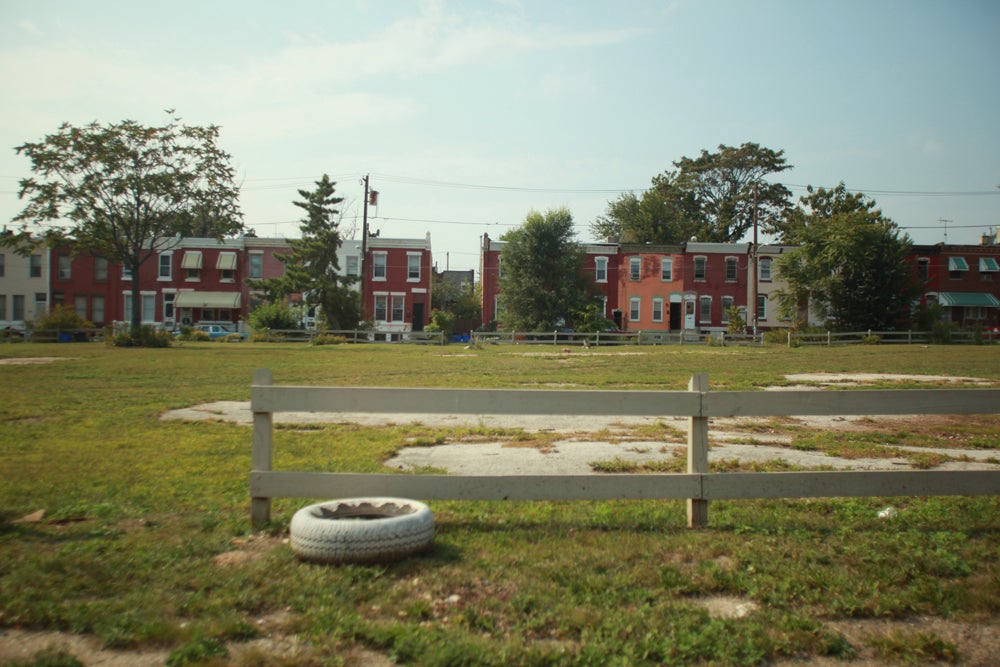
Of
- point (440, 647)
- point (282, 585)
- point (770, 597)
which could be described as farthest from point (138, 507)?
point (770, 597)

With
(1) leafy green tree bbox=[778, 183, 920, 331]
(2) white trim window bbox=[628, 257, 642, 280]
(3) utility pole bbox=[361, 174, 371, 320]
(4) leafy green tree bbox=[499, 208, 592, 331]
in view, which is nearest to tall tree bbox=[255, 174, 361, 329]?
(3) utility pole bbox=[361, 174, 371, 320]

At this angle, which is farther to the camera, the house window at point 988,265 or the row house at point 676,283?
the row house at point 676,283

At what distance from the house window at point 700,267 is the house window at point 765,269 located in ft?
14.6

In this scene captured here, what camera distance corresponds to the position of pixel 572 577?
462 cm

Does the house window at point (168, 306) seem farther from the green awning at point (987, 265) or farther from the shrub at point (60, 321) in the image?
the green awning at point (987, 265)

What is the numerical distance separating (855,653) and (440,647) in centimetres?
213

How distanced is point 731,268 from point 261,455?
60042 mm

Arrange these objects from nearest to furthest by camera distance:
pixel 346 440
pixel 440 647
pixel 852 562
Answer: pixel 440 647, pixel 852 562, pixel 346 440

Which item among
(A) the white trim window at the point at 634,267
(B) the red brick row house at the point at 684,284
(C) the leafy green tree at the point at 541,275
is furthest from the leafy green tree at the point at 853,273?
(C) the leafy green tree at the point at 541,275

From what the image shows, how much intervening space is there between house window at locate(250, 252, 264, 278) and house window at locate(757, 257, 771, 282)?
1635 inches

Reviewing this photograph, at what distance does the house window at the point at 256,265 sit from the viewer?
60938 millimetres

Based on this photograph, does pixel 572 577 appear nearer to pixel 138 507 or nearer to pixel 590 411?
pixel 590 411

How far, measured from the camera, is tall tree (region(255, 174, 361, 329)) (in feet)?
173

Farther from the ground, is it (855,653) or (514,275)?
(514,275)
